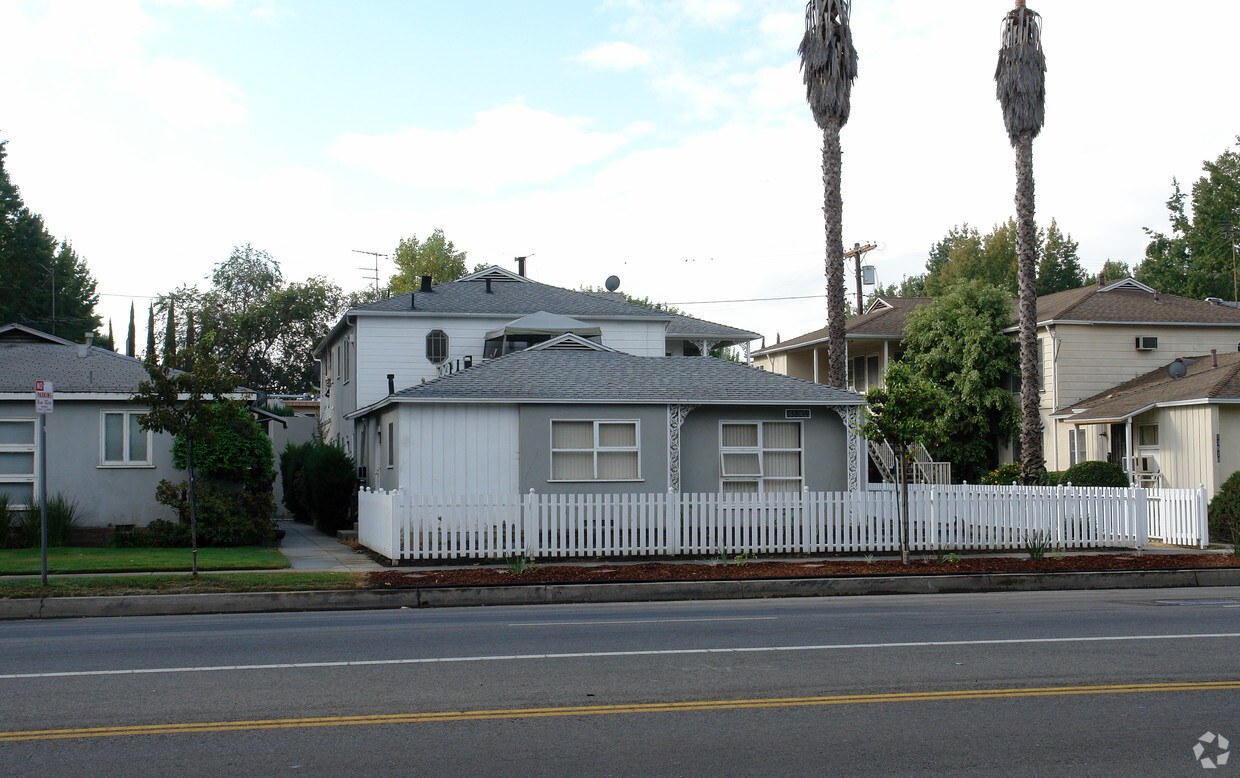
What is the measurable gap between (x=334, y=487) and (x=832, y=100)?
15968mm

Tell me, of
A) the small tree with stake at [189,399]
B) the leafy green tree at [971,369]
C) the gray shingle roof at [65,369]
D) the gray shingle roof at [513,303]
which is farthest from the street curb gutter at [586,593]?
the gray shingle roof at [513,303]

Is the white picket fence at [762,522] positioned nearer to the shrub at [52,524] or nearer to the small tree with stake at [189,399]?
the small tree with stake at [189,399]

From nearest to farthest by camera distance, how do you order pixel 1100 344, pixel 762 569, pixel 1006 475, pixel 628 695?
1. pixel 628 695
2. pixel 762 569
3. pixel 1006 475
4. pixel 1100 344

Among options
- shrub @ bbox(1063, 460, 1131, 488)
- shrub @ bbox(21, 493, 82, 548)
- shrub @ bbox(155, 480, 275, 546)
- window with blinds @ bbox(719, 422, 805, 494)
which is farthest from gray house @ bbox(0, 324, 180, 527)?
shrub @ bbox(1063, 460, 1131, 488)

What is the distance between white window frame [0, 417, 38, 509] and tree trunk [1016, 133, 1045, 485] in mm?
22249

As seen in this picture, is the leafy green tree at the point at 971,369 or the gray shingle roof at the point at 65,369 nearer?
the gray shingle roof at the point at 65,369

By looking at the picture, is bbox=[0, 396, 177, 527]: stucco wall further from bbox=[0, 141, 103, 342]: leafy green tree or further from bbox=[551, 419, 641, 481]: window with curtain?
bbox=[0, 141, 103, 342]: leafy green tree

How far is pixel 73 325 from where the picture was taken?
183 feet

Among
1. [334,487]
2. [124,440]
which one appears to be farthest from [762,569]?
[124,440]

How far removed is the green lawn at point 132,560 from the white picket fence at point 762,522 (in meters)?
2.14

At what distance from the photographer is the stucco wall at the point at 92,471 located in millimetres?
21922

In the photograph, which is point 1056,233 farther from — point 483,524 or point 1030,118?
point 483,524

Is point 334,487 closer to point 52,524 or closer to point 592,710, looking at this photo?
point 52,524

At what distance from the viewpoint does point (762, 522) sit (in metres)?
19.5
